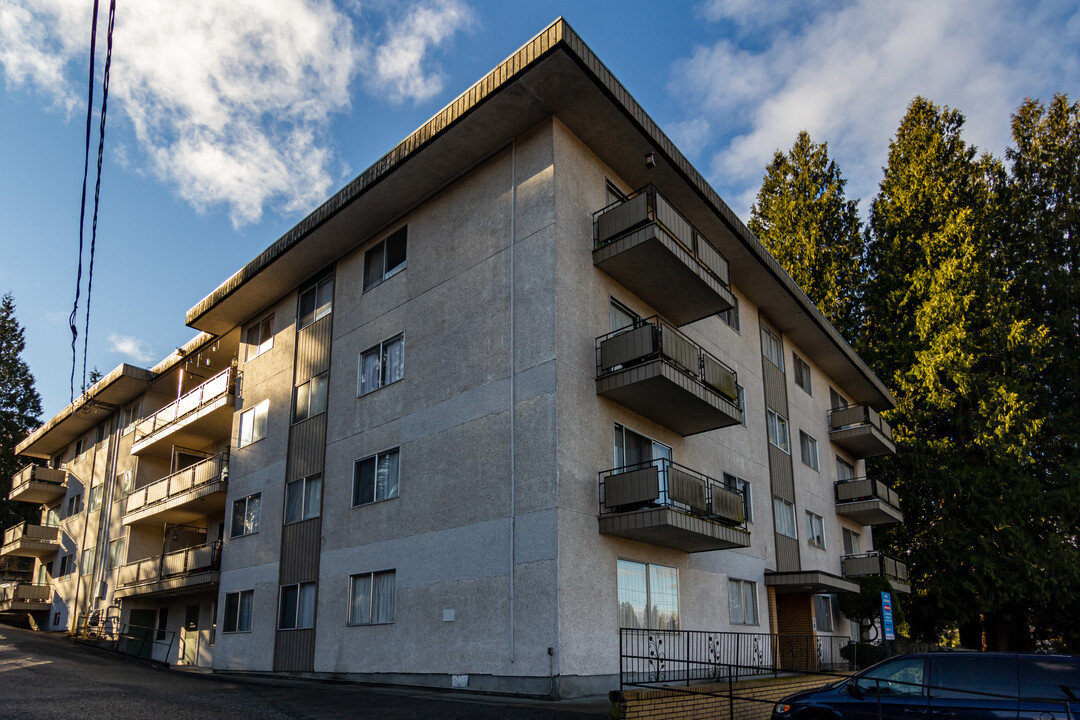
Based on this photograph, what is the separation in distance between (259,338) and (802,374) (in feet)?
64.4

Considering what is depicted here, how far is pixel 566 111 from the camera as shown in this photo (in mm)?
16906

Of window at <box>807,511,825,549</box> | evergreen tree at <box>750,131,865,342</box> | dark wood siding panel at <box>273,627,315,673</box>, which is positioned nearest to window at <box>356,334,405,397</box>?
dark wood siding panel at <box>273,627,315,673</box>

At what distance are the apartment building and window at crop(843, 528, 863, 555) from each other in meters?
2.69

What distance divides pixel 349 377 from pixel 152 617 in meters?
16.6

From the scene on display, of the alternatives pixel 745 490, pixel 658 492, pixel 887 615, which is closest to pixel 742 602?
pixel 745 490

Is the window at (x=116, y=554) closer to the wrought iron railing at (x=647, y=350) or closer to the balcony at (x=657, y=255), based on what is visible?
the wrought iron railing at (x=647, y=350)

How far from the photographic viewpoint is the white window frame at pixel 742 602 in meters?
20.2

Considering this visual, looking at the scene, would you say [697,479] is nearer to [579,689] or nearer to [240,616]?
[579,689]

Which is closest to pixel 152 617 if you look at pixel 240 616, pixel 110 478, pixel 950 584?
pixel 110 478

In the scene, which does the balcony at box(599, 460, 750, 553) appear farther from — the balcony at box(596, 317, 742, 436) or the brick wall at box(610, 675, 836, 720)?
the brick wall at box(610, 675, 836, 720)

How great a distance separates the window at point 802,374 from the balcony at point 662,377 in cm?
1123

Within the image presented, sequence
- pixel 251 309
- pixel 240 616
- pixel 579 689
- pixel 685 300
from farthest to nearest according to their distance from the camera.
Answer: pixel 251 309 < pixel 240 616 < pixel 685 300 < pixel 579 689

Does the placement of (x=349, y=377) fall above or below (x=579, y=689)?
above

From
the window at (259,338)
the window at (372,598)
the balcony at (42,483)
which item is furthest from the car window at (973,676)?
the balcony at (42,483)
